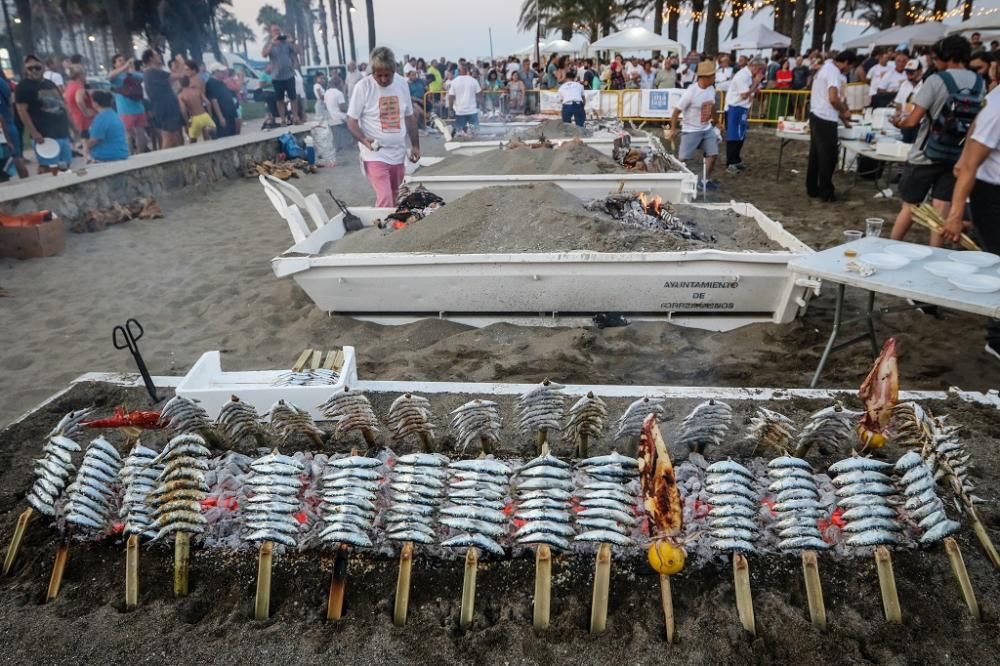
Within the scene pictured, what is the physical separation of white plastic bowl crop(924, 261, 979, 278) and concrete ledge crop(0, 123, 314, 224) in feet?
34.5

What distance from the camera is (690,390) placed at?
4.05 metres

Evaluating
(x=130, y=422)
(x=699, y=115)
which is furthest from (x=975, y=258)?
(x=699, y=115)

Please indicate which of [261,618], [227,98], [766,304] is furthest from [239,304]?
[227,98]

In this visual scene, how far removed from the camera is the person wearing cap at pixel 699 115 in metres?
9.87

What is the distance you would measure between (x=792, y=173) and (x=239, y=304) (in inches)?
433

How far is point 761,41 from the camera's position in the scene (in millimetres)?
25844

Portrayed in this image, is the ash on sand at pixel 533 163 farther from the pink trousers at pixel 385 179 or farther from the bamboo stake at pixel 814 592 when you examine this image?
the bamboo stake at pixel 814 592

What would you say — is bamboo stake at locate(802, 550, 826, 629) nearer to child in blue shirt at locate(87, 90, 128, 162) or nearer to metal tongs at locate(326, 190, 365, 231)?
metal tongs at locate(326, 190, 365, 231)

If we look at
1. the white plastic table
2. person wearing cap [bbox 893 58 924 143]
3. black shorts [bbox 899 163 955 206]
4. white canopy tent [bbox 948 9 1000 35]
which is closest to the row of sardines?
the white plastic table

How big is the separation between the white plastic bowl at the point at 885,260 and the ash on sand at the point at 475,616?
178cm

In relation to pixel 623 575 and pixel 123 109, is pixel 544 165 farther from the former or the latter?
pixel 123 109

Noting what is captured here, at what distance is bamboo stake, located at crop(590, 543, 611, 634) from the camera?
7.93ft

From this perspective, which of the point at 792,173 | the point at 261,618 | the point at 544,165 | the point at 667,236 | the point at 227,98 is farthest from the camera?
the point at 227,98

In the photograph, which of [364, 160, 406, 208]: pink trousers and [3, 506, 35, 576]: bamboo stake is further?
[364, 160, 406, 208]: pink trousers
